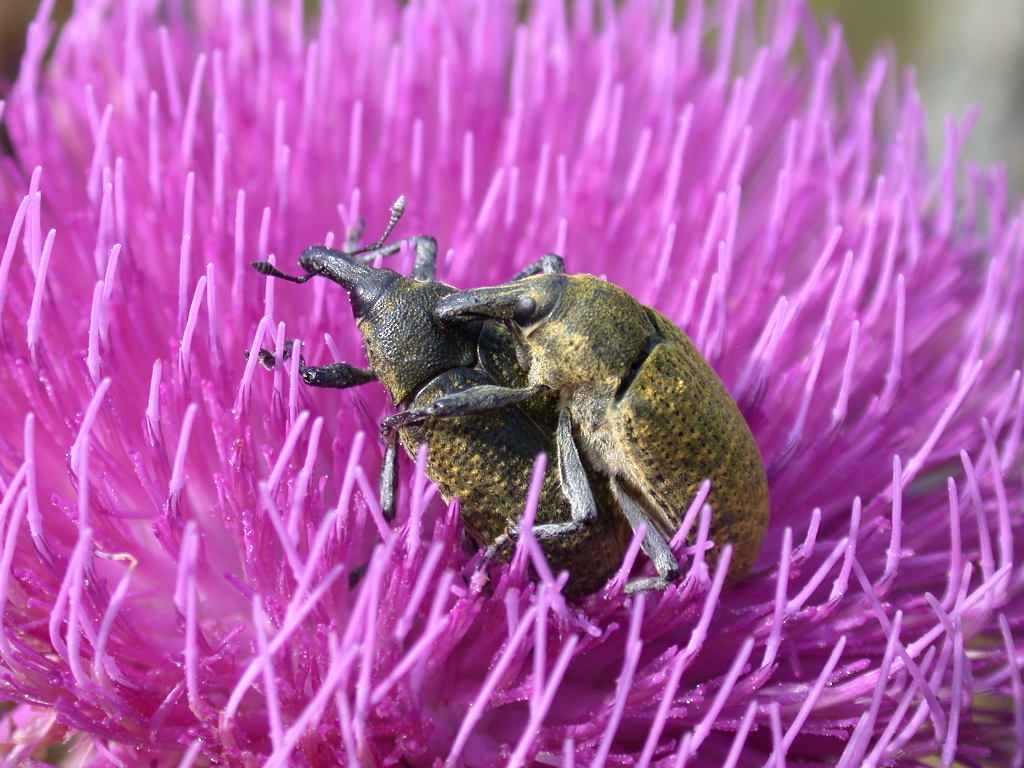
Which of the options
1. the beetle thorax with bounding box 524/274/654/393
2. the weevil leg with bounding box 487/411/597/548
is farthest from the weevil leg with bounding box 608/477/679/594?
the beetle thorax with bounding box 524/274/654/393

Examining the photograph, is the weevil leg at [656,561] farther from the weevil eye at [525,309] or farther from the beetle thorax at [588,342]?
the weevil eye at [525,309]

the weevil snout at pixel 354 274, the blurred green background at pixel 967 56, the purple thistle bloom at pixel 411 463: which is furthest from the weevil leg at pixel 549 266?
the blurred green background at pixel 967 56

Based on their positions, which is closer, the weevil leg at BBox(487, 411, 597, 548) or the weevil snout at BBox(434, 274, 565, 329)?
the weevil leg at BBox(487, 411, 597, 548)

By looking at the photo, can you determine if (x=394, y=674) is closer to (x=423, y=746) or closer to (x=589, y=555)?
(x=423, y=746)

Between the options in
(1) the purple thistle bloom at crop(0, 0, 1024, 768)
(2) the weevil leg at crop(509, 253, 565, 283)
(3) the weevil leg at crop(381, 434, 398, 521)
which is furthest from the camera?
(2) the weevil leg at crop(509, 253, 565, 283)

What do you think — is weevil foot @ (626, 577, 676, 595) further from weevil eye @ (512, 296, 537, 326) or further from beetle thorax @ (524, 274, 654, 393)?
weevil eye @ (512, 296, 537, 326)
